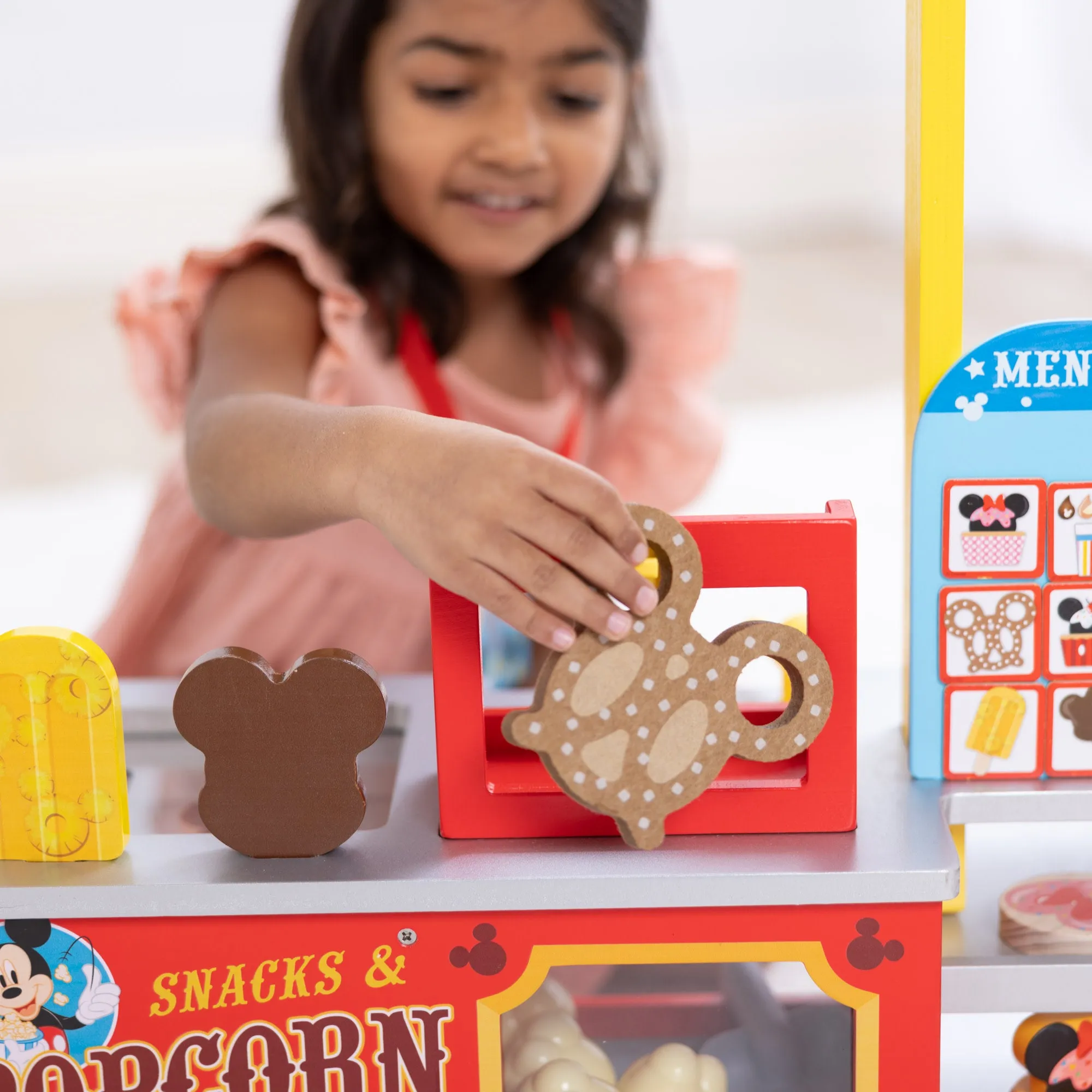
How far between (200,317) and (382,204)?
16 cm

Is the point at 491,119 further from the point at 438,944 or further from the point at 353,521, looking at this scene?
the point at 438,944

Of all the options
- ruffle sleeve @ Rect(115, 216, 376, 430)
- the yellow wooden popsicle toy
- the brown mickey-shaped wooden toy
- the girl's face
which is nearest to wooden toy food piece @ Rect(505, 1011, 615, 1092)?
the brown mickey-shaped wooden toy

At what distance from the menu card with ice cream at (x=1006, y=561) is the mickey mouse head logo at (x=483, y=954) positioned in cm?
20

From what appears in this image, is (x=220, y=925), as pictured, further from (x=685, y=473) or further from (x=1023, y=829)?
(x=685, y=473)

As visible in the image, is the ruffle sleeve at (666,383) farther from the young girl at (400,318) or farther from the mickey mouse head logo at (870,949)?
the mickey mouse head logo at (870,949)

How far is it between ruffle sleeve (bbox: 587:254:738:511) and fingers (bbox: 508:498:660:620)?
2.24ft

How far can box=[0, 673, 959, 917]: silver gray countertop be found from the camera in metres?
0.57

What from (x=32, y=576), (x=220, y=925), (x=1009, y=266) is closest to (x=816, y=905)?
(x=220, y=925)

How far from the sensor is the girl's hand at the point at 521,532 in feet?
1.77

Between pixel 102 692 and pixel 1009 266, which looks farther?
pixel 1009 266

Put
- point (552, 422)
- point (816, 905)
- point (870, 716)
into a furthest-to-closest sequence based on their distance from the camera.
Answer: point (552, 422) → point (870, 716) → point (816, 905)

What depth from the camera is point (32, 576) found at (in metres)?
2.02

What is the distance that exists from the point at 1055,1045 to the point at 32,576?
5.52ft

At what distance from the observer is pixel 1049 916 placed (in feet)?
2.15
